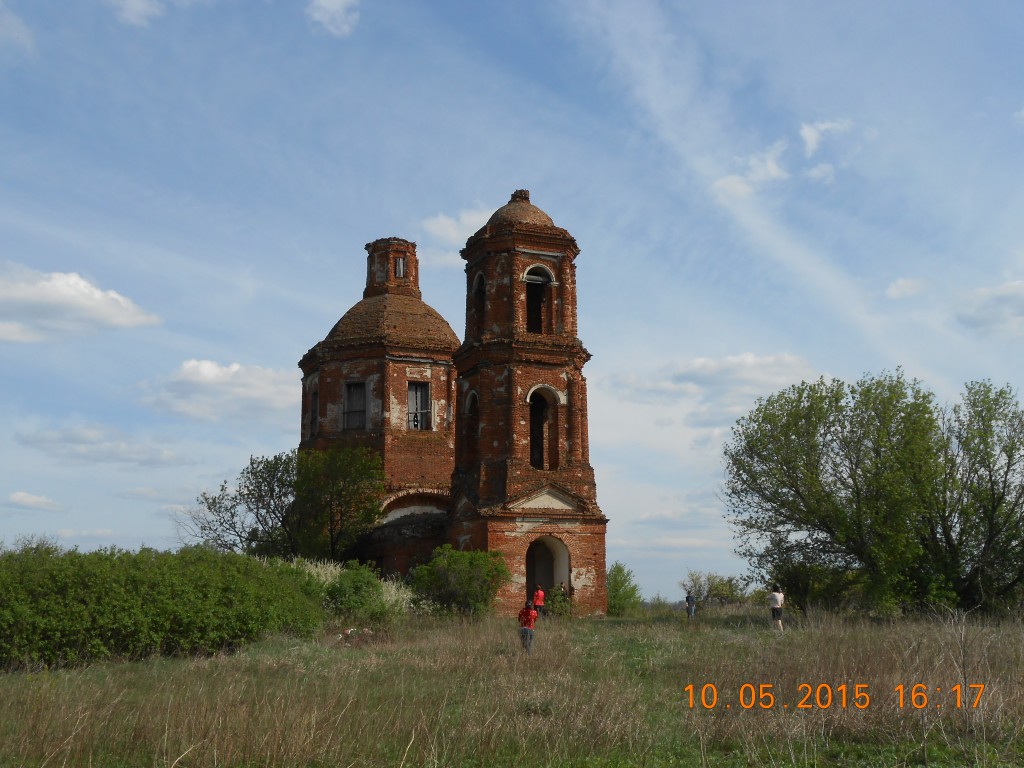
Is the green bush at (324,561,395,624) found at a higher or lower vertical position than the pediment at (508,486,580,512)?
lower

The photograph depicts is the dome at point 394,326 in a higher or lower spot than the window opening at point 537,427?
higher

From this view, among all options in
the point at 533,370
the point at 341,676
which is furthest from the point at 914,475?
the point at 341,676

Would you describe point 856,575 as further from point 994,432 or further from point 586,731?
point 586,731

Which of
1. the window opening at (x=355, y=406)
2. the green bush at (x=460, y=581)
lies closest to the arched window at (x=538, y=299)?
the window opening at (x=355, y=406)

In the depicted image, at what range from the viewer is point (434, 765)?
7980 millimetres

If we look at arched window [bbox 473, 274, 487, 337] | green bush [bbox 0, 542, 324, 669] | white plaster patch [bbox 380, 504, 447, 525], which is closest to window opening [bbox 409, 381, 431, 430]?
white plaster patch [bbox 380, 504, 447, 525]

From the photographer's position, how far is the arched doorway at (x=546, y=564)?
89.2 feet

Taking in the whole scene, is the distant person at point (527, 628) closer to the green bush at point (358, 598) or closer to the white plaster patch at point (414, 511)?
the green bush at point (358, 598)

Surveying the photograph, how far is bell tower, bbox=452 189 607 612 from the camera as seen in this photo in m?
26.9

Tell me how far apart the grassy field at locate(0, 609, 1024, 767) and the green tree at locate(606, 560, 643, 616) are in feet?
53.3

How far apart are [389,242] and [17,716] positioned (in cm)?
3043
